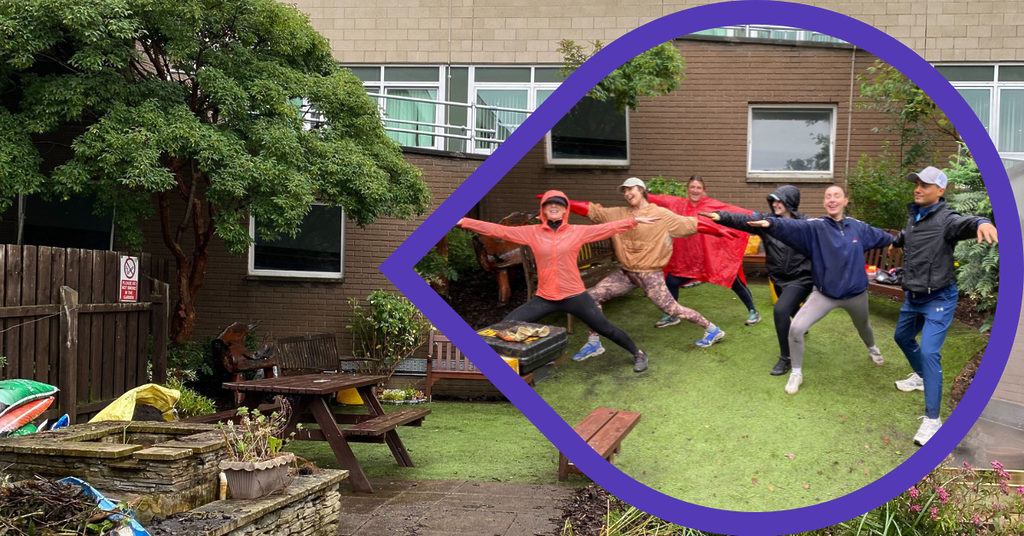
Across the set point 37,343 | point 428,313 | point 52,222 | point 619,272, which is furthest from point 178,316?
point 619,272

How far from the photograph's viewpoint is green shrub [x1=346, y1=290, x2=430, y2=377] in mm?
11672

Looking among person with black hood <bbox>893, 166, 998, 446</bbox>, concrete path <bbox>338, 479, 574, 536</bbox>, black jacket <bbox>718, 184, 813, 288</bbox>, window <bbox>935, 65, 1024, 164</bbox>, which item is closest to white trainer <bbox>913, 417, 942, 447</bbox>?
person with black hood <bbox>893, 166, 998, 446</bbox>

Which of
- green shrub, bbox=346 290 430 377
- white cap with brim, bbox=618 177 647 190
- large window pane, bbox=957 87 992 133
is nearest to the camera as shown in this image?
white cap with brim, bbox=618 177 647 190

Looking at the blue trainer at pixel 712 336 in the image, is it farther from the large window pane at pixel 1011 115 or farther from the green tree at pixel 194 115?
the large window pane at pixel 1011 115

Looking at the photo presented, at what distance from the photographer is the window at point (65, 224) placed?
12227 millimetres

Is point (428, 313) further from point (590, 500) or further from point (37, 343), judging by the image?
point (37, 343)

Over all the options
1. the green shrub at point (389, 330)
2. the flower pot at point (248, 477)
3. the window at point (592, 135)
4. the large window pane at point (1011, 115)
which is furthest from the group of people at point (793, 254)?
the large window pane at point (1011, 115)

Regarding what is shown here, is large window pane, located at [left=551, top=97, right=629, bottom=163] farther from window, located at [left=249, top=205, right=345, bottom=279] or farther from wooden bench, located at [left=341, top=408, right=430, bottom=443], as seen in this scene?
window, located at [left=249, top=205, right=345, bottom=279]

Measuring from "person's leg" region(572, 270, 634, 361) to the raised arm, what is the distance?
14.3 inches

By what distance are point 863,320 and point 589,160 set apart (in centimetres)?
131

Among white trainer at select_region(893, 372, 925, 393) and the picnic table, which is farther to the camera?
the picnic table

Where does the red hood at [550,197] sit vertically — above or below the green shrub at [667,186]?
below

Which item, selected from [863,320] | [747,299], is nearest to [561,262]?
[747,299]

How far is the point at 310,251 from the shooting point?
12.7 m
